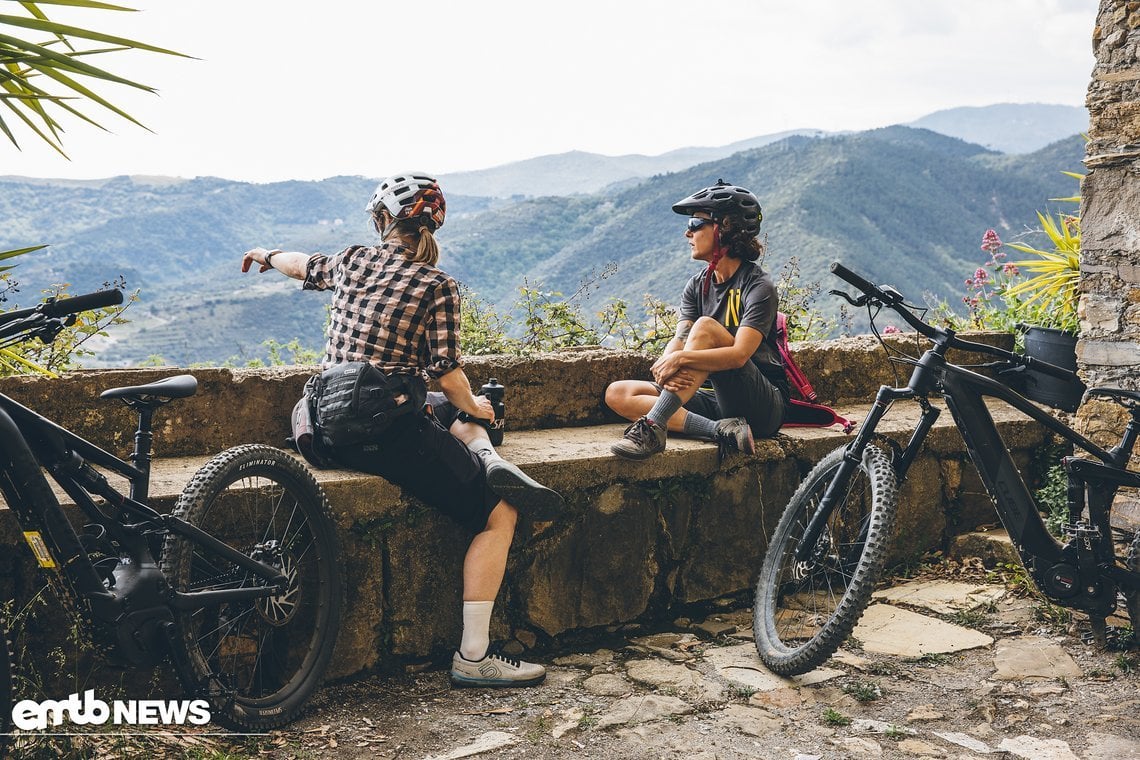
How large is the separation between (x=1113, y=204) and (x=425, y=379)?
2710mm

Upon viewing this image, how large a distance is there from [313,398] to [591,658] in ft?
4.59

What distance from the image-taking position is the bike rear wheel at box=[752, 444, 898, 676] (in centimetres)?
329

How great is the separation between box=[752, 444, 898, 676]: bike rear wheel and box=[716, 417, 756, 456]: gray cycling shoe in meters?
0.35

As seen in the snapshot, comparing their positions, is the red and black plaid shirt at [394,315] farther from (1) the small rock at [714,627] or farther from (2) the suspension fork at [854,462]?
(1) the small rock at [714,627]

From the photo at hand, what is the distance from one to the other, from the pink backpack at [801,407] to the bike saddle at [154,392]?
2.52 m

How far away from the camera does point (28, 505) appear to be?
8.01ft

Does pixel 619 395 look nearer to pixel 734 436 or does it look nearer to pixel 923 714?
pixel 734 436

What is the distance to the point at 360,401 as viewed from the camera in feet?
10.5

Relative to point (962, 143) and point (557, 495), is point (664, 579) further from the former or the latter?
point (962, 143)

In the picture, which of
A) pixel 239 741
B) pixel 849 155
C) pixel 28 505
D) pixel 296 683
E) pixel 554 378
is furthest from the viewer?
pixel 849 155

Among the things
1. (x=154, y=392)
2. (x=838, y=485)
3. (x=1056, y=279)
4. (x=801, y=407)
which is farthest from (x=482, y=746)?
(x=1056, y=279)

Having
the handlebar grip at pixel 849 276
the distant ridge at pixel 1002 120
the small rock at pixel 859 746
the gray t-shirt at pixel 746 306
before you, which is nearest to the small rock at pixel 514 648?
the small rock at pixel 859 746

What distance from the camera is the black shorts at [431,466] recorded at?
3.30m

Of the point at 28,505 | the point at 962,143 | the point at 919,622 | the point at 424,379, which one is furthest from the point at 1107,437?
the point at 962,143
